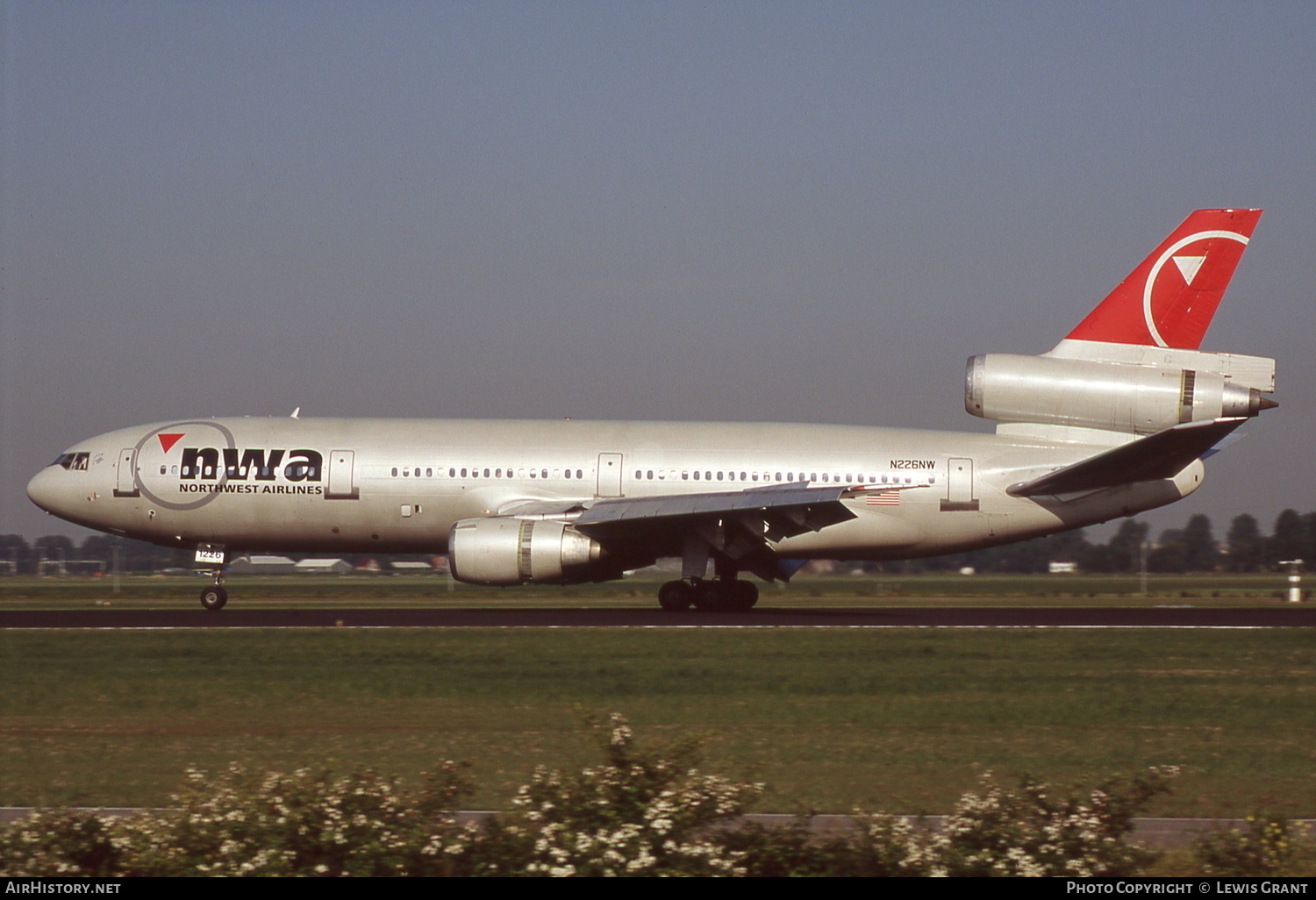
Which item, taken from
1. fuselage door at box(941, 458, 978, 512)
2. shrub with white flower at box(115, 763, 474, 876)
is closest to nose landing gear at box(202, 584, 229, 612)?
fuselage door at box(941, 458, 978, 512)

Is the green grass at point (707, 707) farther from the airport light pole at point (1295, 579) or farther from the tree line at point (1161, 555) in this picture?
the tree line at point (1161, 555)

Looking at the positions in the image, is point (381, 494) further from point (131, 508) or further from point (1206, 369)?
point (1206, 369)

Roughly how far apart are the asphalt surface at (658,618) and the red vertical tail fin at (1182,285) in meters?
6.02

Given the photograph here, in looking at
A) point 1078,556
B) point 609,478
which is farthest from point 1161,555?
point 609,478

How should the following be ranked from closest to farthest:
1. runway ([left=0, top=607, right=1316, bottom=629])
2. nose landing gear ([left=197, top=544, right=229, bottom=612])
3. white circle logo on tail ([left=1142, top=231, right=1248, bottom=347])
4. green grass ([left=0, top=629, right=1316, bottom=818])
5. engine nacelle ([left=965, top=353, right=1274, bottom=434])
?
green grass ([left=0, top=629, right=1316, bottom=818]), runway ([left=0, top=607, right=1316, bottom=629]), engine nacelle ([left=965, top=353, right=1274, bottom=434]), nose landing gear ([left=197, top=544, right=229, bottom=612]), white circle logo on tail ([left=1142, top=231, right=1248, bottom=347])

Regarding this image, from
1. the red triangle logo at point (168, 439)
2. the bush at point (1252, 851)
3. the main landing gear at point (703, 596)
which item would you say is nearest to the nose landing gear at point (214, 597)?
the red triangle logo at point (168, 439)

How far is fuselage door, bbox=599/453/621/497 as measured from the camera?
29.2m

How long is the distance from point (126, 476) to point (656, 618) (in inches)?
502

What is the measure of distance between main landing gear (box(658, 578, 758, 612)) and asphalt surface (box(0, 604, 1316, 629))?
1.34 feet

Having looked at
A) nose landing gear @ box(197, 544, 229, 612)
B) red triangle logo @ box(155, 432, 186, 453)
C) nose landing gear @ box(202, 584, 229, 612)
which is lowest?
nose landing gear @ box(202, 584, 229, 612)

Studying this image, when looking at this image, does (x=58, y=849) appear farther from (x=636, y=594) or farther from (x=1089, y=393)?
(x=636, y=594)

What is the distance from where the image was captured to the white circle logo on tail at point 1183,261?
29.4 meters

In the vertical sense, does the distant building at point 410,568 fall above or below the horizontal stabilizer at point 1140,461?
below

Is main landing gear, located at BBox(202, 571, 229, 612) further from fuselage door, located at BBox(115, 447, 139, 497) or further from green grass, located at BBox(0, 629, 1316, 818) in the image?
green grass, located at BBox(0, 629, 1316, 818)
